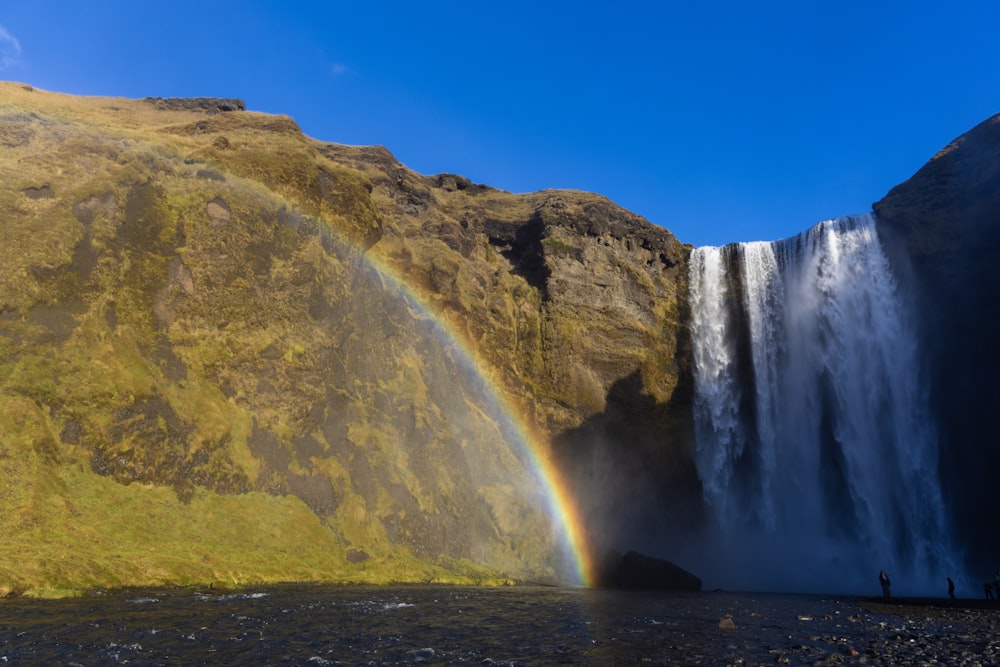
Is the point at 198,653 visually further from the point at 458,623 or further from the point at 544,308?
the point at 544,308

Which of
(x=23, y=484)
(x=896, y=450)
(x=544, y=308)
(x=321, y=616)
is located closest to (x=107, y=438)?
(x=23, y=484)

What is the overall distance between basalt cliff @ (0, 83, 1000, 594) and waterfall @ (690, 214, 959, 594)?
2.92 m

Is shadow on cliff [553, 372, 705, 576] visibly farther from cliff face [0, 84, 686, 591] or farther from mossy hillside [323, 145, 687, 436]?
mossy hillside [323, 145, 687, 436]

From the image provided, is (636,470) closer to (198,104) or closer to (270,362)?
(270,362)

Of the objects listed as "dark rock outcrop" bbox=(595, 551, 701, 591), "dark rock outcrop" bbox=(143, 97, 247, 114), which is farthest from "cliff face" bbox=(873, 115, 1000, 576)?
"dark rock outcrop" bbox=(143, 97, 247, 114)

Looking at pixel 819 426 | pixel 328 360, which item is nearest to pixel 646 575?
pixel 819 426

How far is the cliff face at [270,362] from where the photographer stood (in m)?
32.2

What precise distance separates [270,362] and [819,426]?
1998 inches

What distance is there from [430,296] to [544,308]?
534 inches

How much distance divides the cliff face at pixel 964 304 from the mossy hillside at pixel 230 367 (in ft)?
122

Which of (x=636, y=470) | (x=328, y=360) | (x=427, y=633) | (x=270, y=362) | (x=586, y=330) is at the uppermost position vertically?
(x=586, y=330)

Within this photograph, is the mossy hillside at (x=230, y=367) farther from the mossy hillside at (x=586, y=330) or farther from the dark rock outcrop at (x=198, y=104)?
the dark rock outcrop at (x=198, y=104)

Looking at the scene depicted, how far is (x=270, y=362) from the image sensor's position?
45.0 meters

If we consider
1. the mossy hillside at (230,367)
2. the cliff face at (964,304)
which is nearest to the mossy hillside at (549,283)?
the mossy hillside at (230,367)
